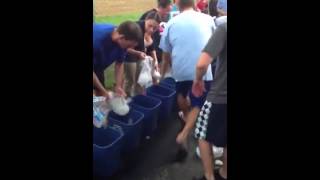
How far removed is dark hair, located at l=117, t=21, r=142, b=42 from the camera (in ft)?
5.41

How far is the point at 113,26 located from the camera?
1.65 meters

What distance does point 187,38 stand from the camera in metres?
1.63

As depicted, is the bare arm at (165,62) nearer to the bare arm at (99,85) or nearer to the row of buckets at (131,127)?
the row of buckets at (131,127)

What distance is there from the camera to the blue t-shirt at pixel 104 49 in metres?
1.61

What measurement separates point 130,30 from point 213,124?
0.56 meters

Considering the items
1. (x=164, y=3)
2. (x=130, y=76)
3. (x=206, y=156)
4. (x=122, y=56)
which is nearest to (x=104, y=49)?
(x=122, y=56)

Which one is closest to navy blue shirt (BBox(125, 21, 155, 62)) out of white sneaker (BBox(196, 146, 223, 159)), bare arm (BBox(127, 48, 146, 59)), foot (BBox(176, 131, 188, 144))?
bare arm (BBox(127, 48, 146, 59))

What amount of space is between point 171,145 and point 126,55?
18.6 inches
